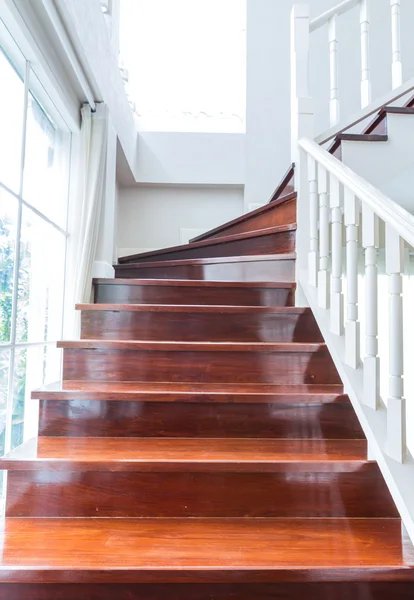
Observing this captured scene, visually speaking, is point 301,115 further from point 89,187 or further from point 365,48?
point 89,187

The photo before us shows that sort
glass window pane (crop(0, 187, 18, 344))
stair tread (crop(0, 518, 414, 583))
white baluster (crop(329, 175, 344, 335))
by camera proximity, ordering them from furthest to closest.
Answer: glass window pane (crop(0, 187, 18, 344)) → white baluster (crop(329, 175, 344, 335)) → stair tread (crop(0, 518, 414, 583))

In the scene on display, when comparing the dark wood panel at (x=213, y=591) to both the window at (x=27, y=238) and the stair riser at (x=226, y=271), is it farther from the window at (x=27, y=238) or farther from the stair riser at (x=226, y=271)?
the stair riser at (x=226, y=271)

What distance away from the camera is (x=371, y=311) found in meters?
1.23

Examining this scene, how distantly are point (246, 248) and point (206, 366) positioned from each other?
940 millimetres

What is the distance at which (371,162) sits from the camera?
2.15 metres

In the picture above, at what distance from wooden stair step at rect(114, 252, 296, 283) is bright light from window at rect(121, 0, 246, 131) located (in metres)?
1.73

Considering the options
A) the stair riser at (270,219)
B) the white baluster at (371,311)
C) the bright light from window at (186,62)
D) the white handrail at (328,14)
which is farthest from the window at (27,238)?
the bright light from window at (186,62)

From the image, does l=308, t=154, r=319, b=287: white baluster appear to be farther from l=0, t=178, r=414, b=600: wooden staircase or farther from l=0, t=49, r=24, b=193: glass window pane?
l=0, t=49, r=24, b=193: glass window pane

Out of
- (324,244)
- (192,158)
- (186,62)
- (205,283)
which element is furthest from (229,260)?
(186,62)

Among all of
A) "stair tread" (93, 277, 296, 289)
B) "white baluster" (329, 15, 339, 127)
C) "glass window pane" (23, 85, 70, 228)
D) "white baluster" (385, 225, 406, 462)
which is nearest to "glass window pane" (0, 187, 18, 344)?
"glass window pane" (23, 85, 70, 228)

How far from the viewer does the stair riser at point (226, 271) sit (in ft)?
6.98

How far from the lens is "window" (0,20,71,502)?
5.82 feet

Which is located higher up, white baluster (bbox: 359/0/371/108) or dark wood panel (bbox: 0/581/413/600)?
white baluster (bbox: 359/0/371/108)

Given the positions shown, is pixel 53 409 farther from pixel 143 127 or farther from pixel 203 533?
pixel 143 127
